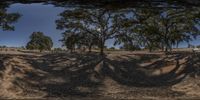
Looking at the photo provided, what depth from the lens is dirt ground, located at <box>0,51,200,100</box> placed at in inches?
1272

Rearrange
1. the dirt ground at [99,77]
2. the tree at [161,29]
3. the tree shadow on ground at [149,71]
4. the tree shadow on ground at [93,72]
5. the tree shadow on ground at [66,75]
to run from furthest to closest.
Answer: the tree at [161,29] → the tree shadow on ground at [149,71] → the tree shadow on ground at [93,72] → the tree shadow on ground at [66,75] → the dirt ground at [99,77]

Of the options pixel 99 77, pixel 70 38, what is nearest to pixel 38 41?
pixel 70 38

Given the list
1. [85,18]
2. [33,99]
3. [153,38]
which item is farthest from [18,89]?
[153,38]

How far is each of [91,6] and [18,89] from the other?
59.8ft

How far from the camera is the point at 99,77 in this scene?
3616 cm

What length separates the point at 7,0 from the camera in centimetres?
1527

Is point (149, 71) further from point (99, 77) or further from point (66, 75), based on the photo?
point (66, 75)

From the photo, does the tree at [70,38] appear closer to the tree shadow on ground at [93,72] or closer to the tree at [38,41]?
the tree shadow on ground at [93,72]

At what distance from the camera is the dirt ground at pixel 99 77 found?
3231 centimetres

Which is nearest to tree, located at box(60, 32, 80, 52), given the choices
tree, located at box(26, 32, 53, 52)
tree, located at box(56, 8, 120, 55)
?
tree, located at box(56, 8, 120, 55)

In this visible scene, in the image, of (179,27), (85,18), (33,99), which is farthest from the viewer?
(179,27)

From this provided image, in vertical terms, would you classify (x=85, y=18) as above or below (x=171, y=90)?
above

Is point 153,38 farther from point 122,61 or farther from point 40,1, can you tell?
point 40,1

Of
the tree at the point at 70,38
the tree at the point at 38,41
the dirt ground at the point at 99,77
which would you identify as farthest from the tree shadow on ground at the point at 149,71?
the tree at the point at 38,41
